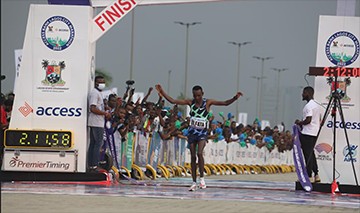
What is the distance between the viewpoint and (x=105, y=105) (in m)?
19.2

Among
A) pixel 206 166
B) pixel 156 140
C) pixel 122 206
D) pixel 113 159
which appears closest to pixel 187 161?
pixel 206 166

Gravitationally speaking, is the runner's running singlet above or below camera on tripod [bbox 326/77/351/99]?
below

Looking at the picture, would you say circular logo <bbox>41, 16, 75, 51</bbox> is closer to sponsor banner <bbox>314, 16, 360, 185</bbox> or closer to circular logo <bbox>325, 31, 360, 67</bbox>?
sponsor banner <bbox>314, 16, 360, 185</bbox>

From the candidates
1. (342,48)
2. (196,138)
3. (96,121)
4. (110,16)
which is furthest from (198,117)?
(342,48)

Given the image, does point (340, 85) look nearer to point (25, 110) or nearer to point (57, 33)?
point (57, 33)

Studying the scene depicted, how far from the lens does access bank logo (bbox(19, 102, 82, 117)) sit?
59.3 ft

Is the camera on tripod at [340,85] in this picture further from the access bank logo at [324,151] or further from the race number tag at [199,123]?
the race number tag at [199,123]

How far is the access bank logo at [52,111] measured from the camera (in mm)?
18078

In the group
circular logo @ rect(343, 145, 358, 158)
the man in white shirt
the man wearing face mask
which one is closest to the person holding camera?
the man wearing face mask

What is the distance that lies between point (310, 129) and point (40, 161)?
5840 mm

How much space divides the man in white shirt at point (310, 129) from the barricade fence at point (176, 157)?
4.63m

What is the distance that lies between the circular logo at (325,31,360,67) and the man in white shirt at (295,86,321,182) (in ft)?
2.85

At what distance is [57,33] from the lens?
59.3ft

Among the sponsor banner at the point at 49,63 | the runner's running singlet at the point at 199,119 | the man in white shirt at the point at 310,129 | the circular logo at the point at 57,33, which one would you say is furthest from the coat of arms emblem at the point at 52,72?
the man in white shirt at the point at 310,129
